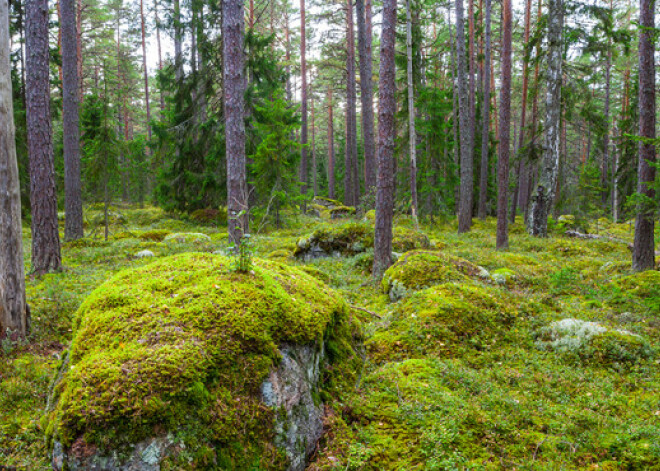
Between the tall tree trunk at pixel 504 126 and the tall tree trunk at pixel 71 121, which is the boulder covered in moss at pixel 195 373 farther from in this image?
the tall tree trunk at pixel 71 121

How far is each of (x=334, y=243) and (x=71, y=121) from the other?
949 cm

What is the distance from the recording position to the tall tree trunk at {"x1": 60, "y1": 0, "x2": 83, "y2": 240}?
12.3m

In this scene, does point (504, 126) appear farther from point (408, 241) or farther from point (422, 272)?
point (422, 272)

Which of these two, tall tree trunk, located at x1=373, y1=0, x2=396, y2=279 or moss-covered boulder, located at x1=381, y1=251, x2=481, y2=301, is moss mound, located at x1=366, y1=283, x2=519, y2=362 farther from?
tall tree trunk, located at x1=373, y1=0, x2=396, y2=279

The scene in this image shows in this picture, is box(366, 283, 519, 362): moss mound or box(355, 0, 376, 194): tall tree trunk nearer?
box(366, 283, 519, 362): moss mound

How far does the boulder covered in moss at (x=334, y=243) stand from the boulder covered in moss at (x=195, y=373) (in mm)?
7194

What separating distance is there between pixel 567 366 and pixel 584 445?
5.36 feet

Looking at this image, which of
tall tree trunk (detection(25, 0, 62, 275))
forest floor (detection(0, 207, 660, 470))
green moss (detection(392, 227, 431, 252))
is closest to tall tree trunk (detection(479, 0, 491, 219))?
green moss (detection(392, 227, 431, 252))

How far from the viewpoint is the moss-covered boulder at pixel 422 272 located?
721 centimetres

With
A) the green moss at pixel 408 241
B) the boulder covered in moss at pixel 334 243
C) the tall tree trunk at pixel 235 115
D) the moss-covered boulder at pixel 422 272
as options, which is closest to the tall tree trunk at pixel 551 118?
the green moss at pixel 408 241

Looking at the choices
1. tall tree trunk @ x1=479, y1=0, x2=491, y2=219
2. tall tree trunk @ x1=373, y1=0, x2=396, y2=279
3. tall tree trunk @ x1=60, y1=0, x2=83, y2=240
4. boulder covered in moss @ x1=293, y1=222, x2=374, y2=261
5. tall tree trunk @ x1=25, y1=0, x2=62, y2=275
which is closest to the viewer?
tall tree trunk @ x1=25, y1=0, x2=62, y2=275

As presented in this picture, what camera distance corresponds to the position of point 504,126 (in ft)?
42.6

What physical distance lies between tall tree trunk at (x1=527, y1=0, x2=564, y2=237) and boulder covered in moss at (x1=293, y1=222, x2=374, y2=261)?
310 inches

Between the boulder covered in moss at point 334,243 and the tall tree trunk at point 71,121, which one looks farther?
the tall tree trunk at point 71,121
